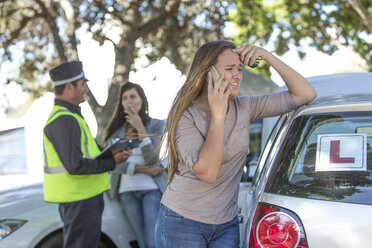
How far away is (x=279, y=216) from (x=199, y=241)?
1.38ft

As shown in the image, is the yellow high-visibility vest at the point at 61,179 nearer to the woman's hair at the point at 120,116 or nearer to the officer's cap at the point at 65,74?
the officer's cap at the point at 65,74

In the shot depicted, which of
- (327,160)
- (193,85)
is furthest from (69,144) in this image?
(327,160)

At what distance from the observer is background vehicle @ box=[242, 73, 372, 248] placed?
6.44 feet

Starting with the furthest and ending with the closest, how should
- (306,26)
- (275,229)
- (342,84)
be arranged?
(306,26)
(342,84)
(275,229)

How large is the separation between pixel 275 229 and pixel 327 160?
410mm

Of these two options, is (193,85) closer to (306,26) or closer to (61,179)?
(61,179)

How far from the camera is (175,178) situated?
2395mm

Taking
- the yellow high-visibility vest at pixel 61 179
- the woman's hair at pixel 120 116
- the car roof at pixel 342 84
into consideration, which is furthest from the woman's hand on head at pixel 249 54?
the woman's hair at pixel 120 116

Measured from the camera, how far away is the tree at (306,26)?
1341 cm

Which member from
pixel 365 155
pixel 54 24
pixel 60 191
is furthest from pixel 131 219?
pixel 54 24

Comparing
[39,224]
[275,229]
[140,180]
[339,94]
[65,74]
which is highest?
[65,74]

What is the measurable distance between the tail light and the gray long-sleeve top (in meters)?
1.69

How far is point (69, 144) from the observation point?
136 inches

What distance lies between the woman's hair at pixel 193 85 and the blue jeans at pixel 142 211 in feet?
5.54
